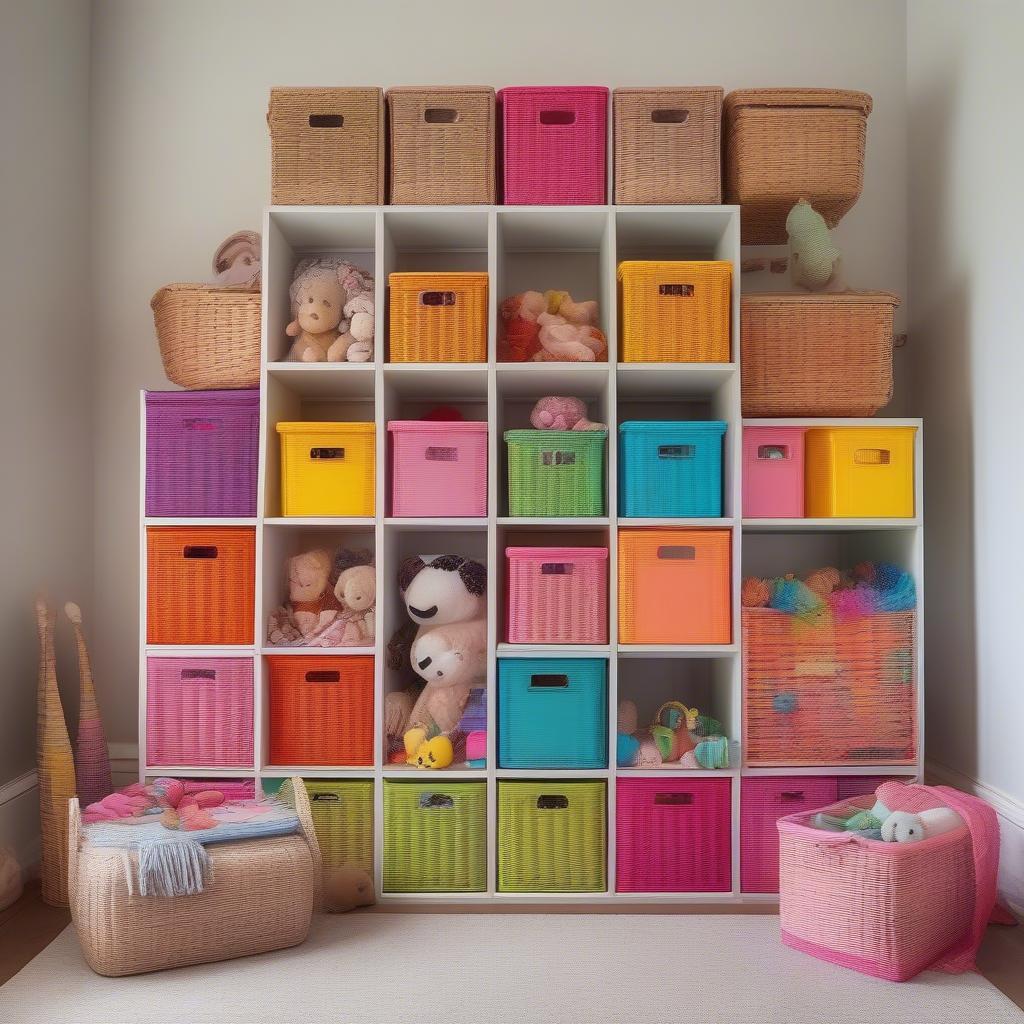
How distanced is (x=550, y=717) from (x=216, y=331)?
53.8 inches

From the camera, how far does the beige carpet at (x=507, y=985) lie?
6.30ft

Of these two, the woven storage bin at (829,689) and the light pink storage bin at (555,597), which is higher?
the light pink storage bin at (555,597)

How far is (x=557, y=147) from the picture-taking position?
261 cm

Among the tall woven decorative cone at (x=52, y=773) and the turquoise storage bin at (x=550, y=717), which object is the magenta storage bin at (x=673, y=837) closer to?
the turquoise storage bin at (x=550, y=717)

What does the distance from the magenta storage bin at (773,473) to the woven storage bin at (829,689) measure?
271 millimetres

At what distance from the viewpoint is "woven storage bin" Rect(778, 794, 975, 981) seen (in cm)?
204

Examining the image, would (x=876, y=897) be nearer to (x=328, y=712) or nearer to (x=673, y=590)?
(x=673, y=590)

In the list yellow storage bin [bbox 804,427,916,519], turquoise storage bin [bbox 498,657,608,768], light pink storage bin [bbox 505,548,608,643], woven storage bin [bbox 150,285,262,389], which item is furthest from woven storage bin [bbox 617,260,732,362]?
woven storage bin [bbox 150,285,262,389]

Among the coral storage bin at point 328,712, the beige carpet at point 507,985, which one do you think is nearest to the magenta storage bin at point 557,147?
the coral storage bin at point 328,712

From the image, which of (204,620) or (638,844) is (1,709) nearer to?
(204,620)

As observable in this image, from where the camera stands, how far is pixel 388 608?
263cm

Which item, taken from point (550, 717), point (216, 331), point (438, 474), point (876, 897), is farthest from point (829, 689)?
point (216, 331)

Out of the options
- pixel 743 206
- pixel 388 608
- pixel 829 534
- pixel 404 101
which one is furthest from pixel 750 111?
pixel 388 608

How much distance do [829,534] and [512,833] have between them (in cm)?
133
